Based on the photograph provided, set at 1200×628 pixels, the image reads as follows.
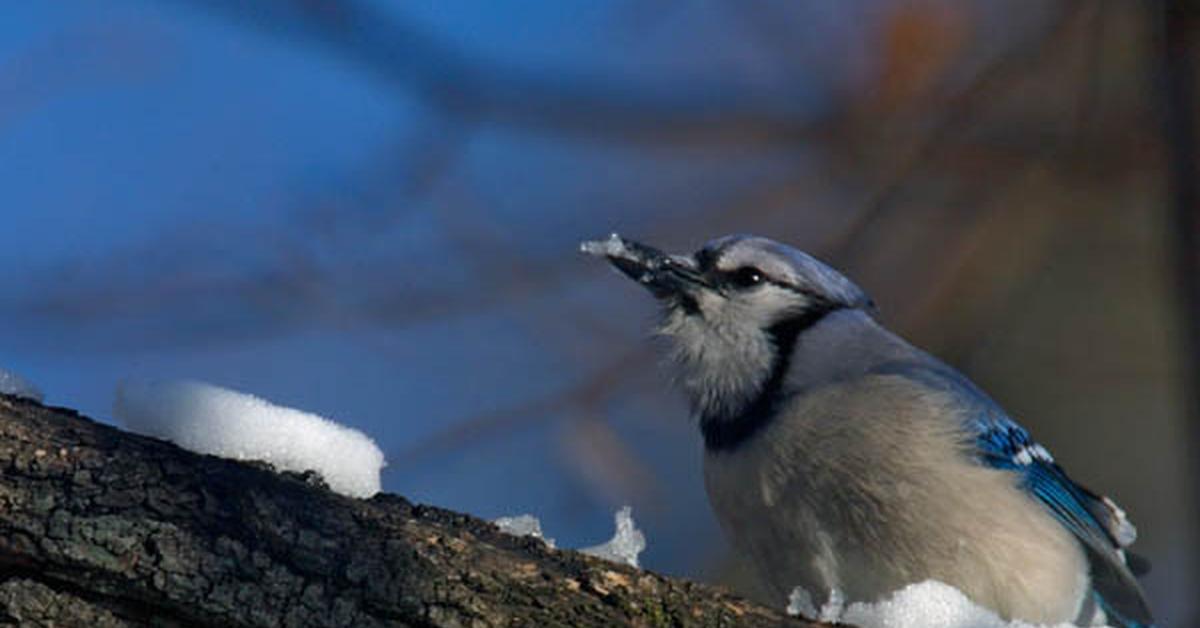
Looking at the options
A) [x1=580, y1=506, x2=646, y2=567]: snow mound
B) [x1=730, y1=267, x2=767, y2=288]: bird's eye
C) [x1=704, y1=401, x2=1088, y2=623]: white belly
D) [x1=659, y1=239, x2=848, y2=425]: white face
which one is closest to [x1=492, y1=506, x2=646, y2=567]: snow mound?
[x1=580, y1=506, x2=646, y2=567]: snow mound

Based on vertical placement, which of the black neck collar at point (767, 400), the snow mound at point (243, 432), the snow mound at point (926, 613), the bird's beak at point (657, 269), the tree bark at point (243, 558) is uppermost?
the bird's beak at point (657, 269)

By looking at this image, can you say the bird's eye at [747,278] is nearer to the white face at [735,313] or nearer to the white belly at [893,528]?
the white face at [735,313]

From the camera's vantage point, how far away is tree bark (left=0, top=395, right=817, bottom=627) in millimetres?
1394

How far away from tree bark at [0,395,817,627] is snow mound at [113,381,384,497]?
7cm

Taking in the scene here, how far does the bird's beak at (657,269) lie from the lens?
104 inches

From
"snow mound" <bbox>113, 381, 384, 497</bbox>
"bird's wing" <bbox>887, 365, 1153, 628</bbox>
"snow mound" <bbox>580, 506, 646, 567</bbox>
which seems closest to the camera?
"snow mound" <bbox>113, 381, 384, 497</bbox>

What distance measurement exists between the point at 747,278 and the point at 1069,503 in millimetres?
623

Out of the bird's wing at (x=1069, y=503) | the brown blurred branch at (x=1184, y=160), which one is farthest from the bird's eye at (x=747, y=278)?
the brown blurred branch at (x=1184, y=160)

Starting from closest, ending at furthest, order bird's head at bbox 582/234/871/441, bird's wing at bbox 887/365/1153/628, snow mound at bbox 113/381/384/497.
→ snow mound at bbox 113/381/384/497
bird's wing at bbox 887/365/1153/628
bird's head at bbox 582/234/871/441

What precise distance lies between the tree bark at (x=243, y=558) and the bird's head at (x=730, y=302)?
1.05m

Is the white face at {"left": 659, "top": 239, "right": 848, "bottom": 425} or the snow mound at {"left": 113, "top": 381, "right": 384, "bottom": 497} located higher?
the white face at {"left": 659, "top": 239, "right": 848, "bottom": 425}

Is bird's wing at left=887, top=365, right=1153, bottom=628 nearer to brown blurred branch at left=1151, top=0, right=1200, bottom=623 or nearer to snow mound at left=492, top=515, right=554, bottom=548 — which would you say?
brown blurred branch at left=1151, top=0, right=1200, bottom=623

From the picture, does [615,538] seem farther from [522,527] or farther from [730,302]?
[730,302]

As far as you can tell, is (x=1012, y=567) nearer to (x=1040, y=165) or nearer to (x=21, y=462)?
A: (x=1040, y=165)
